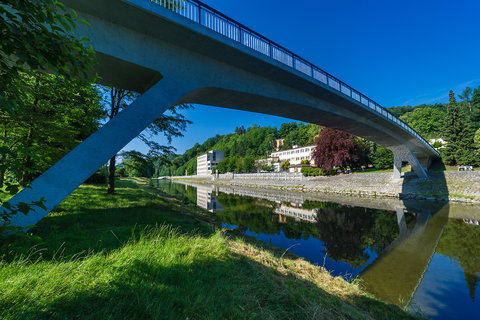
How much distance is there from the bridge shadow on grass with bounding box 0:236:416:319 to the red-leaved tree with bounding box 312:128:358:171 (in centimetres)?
→ 3245

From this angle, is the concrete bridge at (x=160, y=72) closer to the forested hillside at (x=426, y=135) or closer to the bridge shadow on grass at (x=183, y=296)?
the bridge shadow on grass at (x=183, y=296)

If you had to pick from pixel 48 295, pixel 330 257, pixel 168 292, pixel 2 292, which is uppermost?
pixel 2 292

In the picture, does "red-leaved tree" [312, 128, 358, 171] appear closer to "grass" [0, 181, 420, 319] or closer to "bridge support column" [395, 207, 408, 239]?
"bridge support column" [395, 207, 408, 239]

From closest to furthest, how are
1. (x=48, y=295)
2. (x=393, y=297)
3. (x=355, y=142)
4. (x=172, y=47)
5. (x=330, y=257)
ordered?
(x=48, y=295)
(x=393, y=297)
(x=172, y=47)
(x=330, y=257)
(x=355, y=142)

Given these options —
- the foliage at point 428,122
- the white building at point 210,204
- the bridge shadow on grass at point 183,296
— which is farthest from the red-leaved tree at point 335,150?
the foliage at point 428,122

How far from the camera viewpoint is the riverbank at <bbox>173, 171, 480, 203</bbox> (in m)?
19.7

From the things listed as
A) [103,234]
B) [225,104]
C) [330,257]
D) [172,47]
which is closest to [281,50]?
[225,104]

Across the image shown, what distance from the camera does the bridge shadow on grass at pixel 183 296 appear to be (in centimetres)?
217

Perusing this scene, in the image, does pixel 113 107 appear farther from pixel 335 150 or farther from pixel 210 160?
pixel 210 160

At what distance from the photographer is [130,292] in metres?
2.59

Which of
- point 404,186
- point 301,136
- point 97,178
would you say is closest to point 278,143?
point 301,136

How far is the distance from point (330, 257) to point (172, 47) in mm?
10386

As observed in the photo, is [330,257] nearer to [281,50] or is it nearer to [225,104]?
[225,104]

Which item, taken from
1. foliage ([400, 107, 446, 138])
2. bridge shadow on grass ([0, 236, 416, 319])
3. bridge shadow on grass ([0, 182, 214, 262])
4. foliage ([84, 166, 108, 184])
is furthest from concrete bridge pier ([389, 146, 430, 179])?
foliage ([400, 107, 446, 138])
